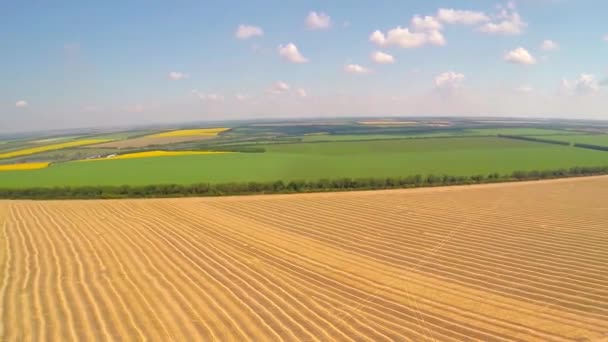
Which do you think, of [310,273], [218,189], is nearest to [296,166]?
[218,189]

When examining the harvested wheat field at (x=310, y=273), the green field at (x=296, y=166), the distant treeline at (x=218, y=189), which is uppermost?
the green field at (x=296, y=166)

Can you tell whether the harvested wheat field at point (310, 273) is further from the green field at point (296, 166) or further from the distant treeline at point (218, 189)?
the green field at point (296, 166)

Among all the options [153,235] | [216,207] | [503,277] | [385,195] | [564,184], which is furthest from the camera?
[564,184]

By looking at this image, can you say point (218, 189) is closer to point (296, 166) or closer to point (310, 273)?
point (296, 166)

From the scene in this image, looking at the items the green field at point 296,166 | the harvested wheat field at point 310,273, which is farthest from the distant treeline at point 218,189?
the harvested wheat field at point 310,273

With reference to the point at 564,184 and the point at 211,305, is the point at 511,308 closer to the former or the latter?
the point at 211,305

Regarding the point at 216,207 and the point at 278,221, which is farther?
the point at 216,207

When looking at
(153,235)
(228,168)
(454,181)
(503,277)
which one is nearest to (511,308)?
(503,277)
